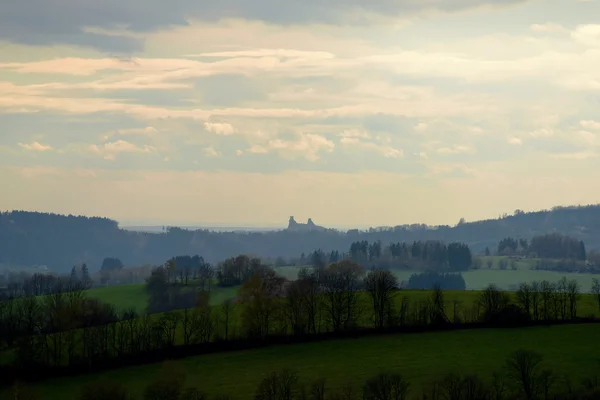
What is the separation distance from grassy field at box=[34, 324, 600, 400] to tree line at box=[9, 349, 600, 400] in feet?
5.96

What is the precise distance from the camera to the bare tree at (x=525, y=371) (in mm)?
75875

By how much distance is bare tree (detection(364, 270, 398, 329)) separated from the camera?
110 metres

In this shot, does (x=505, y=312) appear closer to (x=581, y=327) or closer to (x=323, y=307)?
(x=581, y=327)

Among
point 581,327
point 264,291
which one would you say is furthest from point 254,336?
point 581,327

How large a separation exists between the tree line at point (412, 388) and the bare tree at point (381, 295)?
88.5ft

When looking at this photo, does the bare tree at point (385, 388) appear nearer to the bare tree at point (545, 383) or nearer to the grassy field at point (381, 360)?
the grassy field at point (381, 360)

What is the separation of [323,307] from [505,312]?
74.7 feet

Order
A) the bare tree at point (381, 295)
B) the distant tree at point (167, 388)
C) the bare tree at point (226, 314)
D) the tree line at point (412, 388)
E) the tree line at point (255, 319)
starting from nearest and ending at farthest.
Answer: the distant tree at point (167, 388), the tree line at point (412, 388), the tree line at point (255, 319), the bare tree at point (226, 314), the bare tree at point (381, 295)

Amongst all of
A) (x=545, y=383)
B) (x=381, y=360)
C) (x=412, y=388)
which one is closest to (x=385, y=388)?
(x=412, y=388)

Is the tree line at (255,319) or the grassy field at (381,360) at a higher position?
the tree line at (255,319)

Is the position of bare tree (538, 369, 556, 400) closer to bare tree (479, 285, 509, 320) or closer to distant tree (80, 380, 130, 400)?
→ bare tree (479, 285, 509, 320)

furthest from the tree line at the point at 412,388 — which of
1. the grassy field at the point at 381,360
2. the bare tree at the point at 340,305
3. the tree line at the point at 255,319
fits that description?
the bare tree at the point at 340,305

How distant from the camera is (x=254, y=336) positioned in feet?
339

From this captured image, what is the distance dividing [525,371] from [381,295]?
Answer: 119 ft
